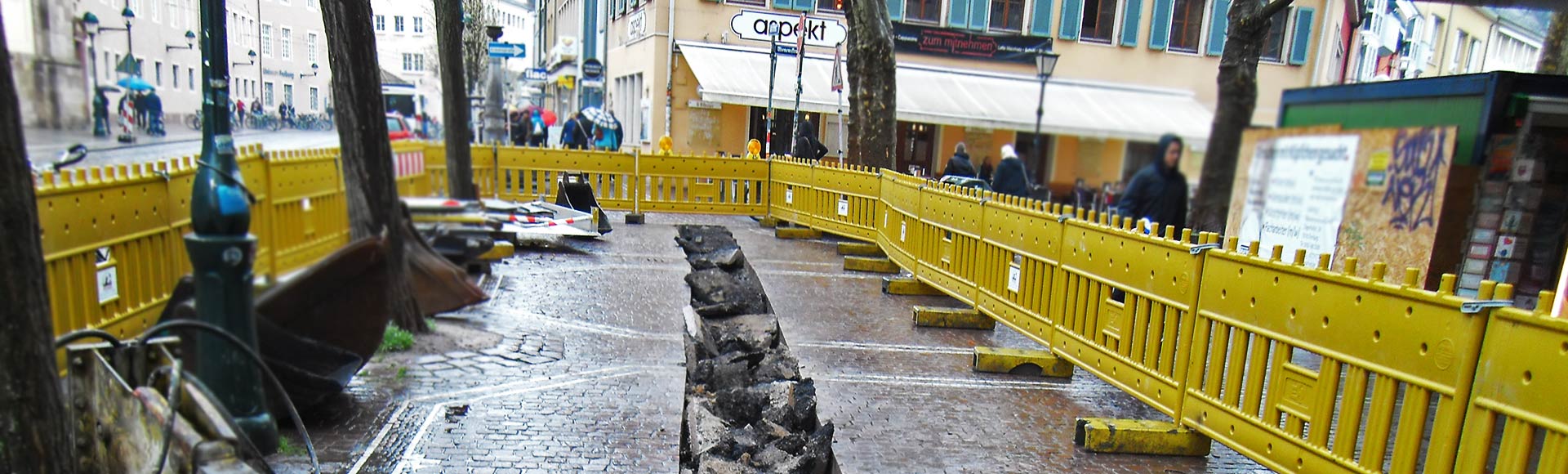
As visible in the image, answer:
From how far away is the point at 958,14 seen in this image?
50.2 ft

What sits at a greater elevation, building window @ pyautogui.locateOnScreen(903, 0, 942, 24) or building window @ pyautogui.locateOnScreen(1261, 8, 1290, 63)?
building window @ pyautogui.locateOnScreen(903, 0, 942, 24)

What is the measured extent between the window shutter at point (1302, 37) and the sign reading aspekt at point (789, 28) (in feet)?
34.5

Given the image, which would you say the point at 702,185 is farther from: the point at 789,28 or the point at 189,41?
the point at 189,41

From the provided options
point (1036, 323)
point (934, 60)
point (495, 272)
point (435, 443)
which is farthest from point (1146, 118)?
point (934, 60)

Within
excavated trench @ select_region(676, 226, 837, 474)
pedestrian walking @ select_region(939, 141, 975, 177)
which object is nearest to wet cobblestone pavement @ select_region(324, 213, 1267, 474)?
excavated trench @ select_region(676, 226, 837, 474)

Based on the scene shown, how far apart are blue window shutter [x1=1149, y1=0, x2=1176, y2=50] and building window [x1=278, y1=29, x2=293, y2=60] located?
3.06m

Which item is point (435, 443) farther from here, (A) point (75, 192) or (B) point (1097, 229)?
(B) point (1097, 229)

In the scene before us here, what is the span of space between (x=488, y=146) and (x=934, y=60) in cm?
1475

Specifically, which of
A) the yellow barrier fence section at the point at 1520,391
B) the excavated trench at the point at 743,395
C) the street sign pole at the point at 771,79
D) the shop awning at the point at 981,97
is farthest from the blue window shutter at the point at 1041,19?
the street sign pole at the point at 771,79

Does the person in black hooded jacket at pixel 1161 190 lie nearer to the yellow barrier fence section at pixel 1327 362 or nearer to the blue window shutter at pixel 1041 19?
the yellow barrier fence section at pixel 1327 362

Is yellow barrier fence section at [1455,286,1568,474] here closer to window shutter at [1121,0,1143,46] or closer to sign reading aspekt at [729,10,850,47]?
window shutter at [1121,0,1143,46]

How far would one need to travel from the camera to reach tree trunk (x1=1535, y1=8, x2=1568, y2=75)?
5895 mm

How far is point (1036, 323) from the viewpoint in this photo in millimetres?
6164

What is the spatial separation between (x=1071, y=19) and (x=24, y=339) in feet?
14.3
